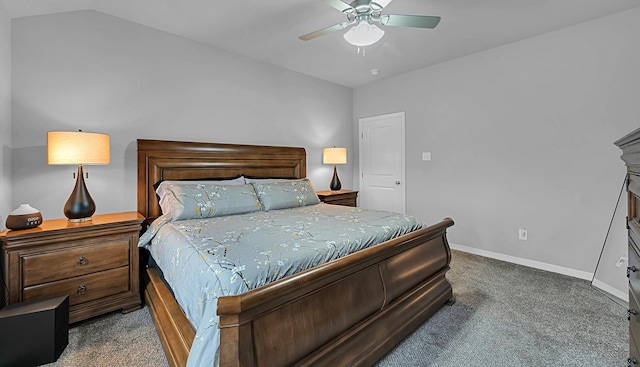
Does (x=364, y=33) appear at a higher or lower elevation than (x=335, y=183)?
higher

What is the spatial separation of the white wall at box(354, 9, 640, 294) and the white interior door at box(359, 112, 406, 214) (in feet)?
0.83

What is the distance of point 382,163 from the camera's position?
4.73m

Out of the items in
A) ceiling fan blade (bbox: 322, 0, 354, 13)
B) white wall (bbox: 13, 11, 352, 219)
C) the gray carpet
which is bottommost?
the gray carpet

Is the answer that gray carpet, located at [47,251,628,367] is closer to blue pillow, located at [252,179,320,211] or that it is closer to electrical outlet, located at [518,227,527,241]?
electrical outlet, located at [518,227,527,241]

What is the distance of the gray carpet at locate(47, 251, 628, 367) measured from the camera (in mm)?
1720

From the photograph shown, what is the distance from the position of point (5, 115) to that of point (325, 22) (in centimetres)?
280

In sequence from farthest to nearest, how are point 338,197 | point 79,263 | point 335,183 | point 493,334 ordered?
1. point 335,183
2. point 338,197
3. point 79,263
4. point 493,334

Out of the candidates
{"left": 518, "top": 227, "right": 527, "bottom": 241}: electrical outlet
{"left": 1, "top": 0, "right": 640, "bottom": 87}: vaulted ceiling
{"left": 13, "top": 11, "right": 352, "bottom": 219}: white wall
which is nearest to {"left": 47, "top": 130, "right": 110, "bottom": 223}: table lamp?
{"left": 13, "top": 11, "right": 352, "bottom": 219}: white wall

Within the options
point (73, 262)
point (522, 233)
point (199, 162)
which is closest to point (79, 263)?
point (73, 262)

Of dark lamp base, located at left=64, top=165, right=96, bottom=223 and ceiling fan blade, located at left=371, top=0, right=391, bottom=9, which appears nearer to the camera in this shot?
ceiling fan blade, located at left=371, top=0, right=391, bottom=9

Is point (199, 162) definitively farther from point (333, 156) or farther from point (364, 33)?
point (364, 33)

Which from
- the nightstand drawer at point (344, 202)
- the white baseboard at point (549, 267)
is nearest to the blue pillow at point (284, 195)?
the nightstand drawer at point (344, 202)

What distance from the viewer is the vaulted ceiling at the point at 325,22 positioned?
8.11 ft

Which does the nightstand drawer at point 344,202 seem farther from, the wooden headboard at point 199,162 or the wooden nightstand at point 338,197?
the wooden headboard at point 199,162
